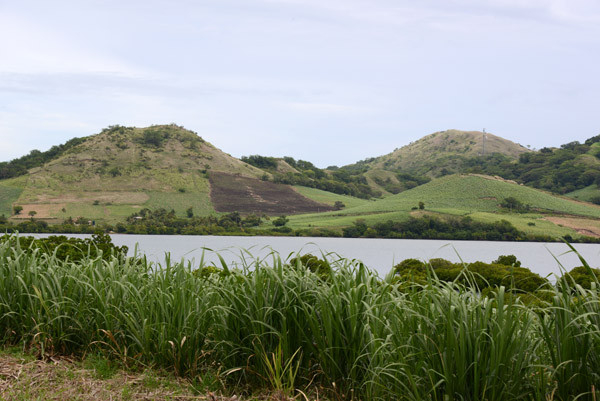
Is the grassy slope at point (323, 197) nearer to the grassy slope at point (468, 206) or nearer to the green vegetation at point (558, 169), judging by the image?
the grassy slope at point (468, 206)

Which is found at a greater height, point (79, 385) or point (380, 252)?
point (79, 385)

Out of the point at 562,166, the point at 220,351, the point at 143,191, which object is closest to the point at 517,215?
the point at 562,166

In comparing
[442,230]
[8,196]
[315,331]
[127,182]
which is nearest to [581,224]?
[442,230]

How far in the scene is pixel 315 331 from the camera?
4.38 meters

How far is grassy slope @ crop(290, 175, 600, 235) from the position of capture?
86188 millimetres

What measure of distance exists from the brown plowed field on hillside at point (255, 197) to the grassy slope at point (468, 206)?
9875 millimetres

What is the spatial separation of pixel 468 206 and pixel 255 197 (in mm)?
41933

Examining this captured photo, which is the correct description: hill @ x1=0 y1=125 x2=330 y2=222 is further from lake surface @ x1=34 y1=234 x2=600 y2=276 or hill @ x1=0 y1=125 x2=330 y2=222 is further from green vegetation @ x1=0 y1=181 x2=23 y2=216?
lake surface @ x1=34 y1=234 x2=600 y2=276

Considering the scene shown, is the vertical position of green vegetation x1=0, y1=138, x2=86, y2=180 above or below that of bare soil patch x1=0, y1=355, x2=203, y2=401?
above

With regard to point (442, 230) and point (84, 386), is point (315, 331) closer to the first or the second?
point (84, 386)

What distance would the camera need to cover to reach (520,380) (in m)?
3.83

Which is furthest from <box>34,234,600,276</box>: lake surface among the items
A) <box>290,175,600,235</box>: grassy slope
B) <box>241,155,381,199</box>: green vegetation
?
<box>241,155,381,199</box>: green vegetation

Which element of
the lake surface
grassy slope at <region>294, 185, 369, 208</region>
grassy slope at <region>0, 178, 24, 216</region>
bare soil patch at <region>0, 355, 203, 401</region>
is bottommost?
the lake surface

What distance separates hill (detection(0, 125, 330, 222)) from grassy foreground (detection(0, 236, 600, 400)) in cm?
8449
